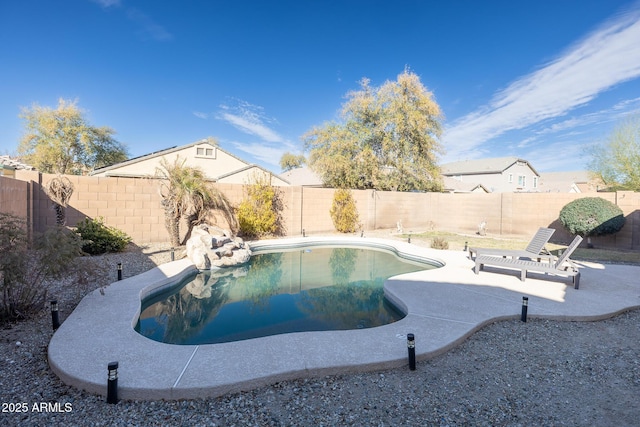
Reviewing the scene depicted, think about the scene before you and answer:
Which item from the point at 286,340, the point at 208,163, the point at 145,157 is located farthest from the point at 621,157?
the point at 145,157

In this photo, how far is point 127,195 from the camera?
984 cm

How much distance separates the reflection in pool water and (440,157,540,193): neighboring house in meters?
27.7

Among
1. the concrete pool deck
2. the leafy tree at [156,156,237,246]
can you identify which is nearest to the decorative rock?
the leafy tree at [156,156,237,246]

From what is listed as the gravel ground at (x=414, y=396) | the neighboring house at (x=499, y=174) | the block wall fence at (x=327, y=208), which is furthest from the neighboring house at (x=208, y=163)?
the neighboring house at (x=499, y=174)

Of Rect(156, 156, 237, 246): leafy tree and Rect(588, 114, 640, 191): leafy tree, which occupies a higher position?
Rect(588, 114, 640, 191): leafy tree

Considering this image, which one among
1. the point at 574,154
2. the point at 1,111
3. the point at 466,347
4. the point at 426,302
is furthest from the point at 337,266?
the point at 1,111

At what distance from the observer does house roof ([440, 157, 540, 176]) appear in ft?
109

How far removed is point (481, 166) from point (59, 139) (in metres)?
41.9

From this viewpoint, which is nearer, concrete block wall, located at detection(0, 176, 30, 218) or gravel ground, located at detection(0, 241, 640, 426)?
gravel ground, located at detection(0, 241, 640, 426)

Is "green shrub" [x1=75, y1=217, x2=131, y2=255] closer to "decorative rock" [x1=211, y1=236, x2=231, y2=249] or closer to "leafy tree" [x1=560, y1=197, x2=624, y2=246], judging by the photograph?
"decorative rock" [x1=211, y1=236, x2=231, y2=249]

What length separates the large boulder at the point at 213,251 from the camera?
26.3 feet

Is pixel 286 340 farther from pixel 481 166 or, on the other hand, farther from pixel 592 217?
pixel 481 166

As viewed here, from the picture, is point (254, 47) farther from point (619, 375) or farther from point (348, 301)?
point (619, 375)

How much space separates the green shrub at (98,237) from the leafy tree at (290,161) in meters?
41.8
